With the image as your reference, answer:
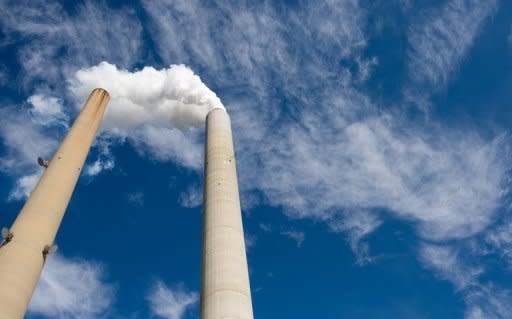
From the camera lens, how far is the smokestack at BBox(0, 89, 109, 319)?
18625 millimetres

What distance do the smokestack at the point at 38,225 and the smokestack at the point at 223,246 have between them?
760 centimetres

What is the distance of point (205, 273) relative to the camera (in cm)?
2125

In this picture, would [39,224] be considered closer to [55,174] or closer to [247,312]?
[55,174]

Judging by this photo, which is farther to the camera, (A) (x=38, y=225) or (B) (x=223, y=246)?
(B) (x=223, y=246)

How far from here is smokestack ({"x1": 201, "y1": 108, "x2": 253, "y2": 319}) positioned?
19.4 m

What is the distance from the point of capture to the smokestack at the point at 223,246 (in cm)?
1938

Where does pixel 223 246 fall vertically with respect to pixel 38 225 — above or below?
below

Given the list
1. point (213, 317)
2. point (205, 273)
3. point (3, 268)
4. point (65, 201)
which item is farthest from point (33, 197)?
point (213, 317)

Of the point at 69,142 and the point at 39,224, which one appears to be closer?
the point at 39,224

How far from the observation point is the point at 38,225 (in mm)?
21250

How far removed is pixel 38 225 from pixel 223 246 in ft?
29.6

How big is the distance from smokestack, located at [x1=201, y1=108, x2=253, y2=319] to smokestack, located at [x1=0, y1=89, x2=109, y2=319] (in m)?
A: 7.60

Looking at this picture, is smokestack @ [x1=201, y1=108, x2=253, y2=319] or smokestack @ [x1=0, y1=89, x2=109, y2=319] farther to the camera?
smokestack @ [x1=201, y1=108, x2=253, y2=319]

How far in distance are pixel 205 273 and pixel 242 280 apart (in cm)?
196
